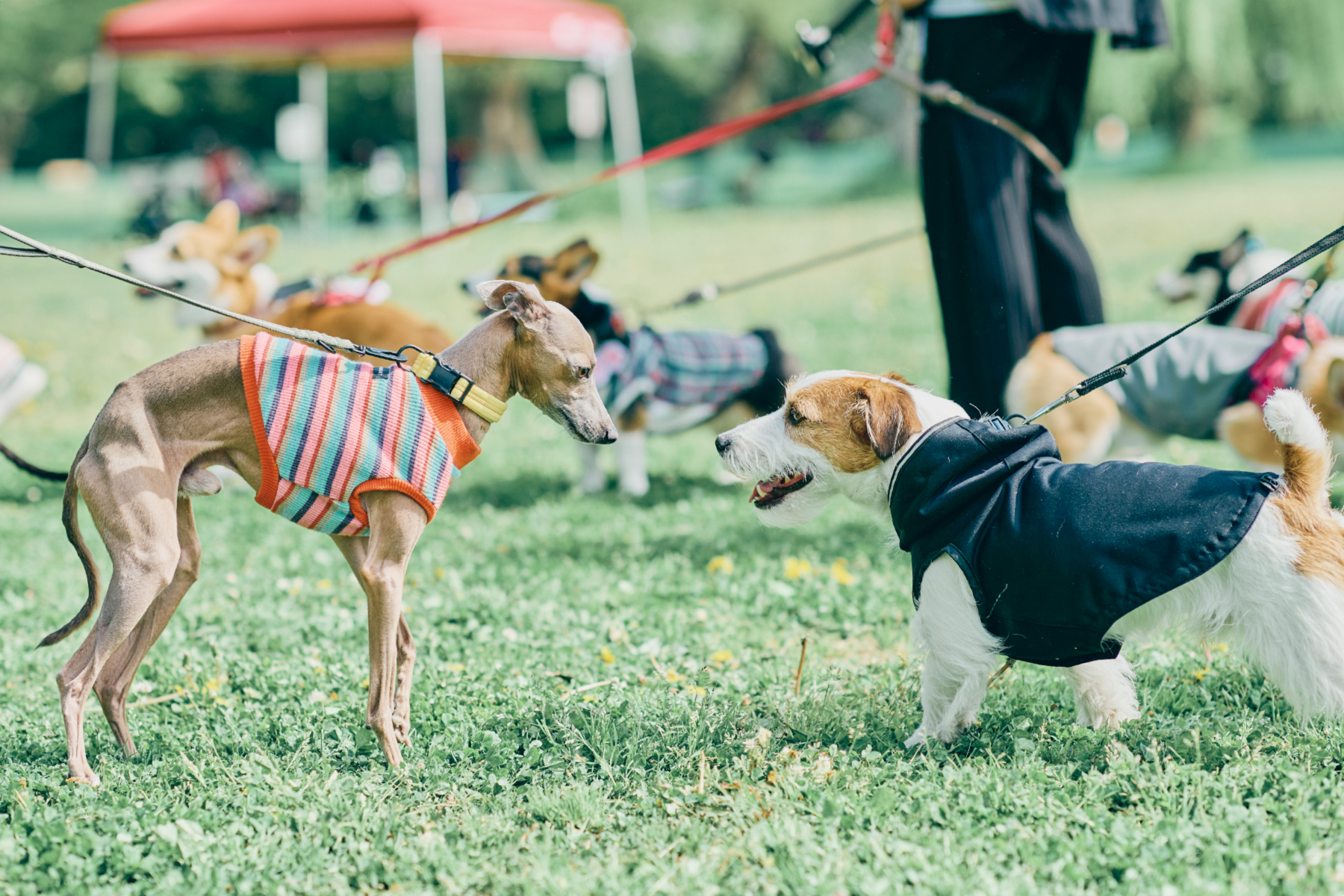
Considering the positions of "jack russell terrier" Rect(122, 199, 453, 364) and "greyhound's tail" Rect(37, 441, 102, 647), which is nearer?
"greyhound's tail" Rect(37, 441, 102, 647)

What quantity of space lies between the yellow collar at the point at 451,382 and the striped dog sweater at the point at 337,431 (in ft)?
0.11

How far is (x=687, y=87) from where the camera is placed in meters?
42.4

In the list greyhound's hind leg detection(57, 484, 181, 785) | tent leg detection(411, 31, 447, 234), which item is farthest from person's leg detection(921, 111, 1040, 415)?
tent leg detection(411, 31, 447, 234)

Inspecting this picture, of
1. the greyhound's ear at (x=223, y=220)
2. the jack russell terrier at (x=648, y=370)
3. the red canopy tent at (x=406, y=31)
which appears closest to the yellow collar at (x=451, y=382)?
the jack russell terrier at (x=648, y=370)

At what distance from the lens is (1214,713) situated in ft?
10.4

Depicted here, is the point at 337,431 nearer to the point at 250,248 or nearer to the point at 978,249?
the point at 978,249

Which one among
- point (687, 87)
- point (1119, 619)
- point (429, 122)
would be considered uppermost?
point (687, 87)

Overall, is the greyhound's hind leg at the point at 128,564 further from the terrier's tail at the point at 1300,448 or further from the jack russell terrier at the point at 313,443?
the terrier's tail at the point at 1300,448

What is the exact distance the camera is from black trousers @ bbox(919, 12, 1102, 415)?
14.8ft

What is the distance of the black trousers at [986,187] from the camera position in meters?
4.50

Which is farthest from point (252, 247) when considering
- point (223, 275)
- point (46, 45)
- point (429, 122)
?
point (46, 45)

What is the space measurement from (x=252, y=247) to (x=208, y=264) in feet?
0.78

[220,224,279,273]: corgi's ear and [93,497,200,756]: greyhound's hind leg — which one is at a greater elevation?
[220,224,279,273]: corgi's ear

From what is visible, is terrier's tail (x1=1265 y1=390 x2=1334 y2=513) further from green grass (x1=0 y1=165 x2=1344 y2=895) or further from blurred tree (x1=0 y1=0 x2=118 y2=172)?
blurred tree (x1=0 y1=0 x2=118 y2=172)
